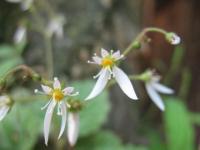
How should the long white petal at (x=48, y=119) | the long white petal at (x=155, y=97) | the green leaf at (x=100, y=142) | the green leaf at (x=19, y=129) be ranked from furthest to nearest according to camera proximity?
the green leaf at (x=100, y=142), the green leaf at (x=19, y=129), the long white petal at (x=155, y=97), the long white petal at (x=48, y=119)

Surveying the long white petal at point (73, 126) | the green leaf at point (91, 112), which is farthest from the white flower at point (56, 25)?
the long white petal at point (73, 126)

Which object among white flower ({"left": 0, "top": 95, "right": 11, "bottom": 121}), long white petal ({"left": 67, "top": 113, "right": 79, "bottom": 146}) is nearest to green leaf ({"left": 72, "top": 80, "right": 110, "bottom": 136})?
long white petal ({"left": 67, "top": 113, "right": 79, "bottom": 146})

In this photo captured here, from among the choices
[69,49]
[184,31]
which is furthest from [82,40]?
[184,31]

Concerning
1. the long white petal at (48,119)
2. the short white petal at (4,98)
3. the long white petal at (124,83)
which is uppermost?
the short white petal at (4,98)

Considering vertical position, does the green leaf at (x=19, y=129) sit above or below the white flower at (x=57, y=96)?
above

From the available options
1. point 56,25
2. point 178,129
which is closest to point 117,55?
point 178,129

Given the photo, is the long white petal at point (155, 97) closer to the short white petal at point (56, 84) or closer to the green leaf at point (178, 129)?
the short white petal at point (56, 84)

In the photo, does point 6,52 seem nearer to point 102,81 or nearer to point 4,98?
point 4,98

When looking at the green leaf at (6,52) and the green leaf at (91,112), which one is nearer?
the green leaf at (91,112)
